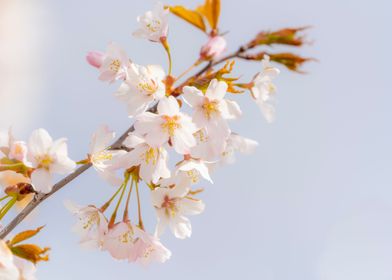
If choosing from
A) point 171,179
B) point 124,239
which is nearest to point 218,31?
point 171,179

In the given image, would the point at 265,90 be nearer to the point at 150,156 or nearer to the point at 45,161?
the point at 150,156

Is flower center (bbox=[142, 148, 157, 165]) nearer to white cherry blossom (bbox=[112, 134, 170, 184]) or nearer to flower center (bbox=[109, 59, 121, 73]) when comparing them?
white cherry blossom (bbox=[112, 134, 170, 184])

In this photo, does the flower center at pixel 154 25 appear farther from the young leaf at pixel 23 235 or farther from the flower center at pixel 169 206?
the young leaf at pixel 23 235

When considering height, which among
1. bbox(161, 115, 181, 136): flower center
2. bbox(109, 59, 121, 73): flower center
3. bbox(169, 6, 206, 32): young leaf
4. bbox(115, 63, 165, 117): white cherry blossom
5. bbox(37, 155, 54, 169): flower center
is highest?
bbox(169, 6, 206, 32): young leaf

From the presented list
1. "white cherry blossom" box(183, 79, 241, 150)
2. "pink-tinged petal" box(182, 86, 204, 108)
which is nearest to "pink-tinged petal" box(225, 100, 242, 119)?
"white cherry blossom" box(183, 79, 241, 150)

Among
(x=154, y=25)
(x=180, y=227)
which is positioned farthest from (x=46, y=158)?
(x=154, y=25)
